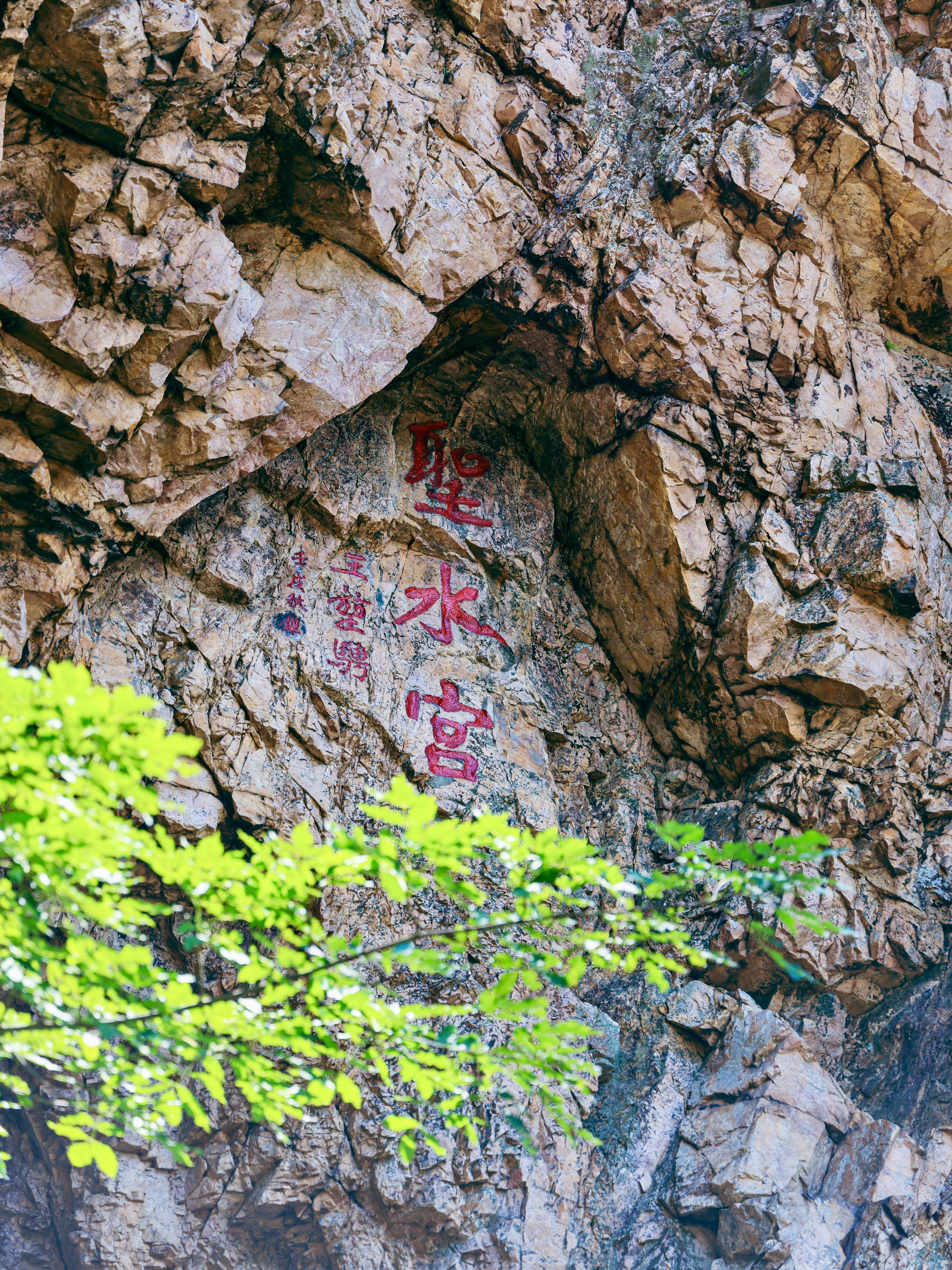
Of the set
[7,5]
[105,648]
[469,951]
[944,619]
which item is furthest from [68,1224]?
[944,619]

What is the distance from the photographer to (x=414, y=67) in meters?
8.12

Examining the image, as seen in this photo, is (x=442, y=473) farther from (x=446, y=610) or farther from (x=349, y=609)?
(x=349, y=609)

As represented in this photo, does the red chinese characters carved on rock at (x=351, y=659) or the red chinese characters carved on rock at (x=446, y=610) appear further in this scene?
the red chinese characters carved on rock at (x=446, y=610)

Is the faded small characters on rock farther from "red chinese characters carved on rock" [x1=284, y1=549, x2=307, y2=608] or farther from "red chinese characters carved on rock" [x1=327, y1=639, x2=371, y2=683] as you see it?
"red chinese characters carved on rock" [x1=327, y1=639, x2=371, y2=683]

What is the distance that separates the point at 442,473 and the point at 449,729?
249 centimetres

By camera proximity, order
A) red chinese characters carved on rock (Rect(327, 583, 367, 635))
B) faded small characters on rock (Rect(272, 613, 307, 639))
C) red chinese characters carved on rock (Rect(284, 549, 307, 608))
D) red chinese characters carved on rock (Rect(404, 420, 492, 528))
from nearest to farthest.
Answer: faded small characters on rock (Rect(272, 613, 307, 639)) → red chinese characters carved on rock (Rect(284, 549, 307, 608)) → red chinese characters carved on rock (Rect(327, 583, 367, 635)) → red chinese characters carved on rock (Rect(404, 420, 492, 528))

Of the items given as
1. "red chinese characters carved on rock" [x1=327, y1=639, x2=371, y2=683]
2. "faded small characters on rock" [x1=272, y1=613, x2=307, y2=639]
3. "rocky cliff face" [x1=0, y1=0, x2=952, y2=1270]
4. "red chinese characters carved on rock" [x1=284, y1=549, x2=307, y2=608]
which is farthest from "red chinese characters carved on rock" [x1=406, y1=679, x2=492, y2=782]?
"red chinese characters carved on rock" [x1=284, y1=549, x2=307, y2=608]

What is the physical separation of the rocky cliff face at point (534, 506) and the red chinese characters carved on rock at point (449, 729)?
0.15ft

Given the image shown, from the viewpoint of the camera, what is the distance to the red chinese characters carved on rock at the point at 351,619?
27.5 ft

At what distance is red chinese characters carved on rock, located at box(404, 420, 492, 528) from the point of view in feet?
30.8

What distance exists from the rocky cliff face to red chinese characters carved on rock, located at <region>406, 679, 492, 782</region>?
0.05m

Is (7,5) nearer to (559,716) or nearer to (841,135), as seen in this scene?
(559,716)

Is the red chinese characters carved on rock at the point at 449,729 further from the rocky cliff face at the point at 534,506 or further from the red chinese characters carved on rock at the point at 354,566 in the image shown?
the red chinese characters carved on rock at the point at 354,566

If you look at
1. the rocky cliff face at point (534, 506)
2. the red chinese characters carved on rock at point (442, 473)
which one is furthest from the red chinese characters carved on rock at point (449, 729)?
the red chinese characters carved on rock at point (442, 473)
